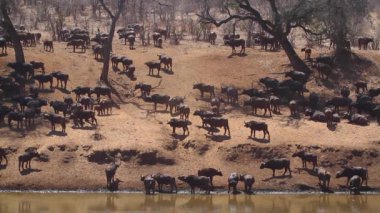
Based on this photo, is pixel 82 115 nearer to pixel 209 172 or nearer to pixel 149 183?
pixel 149 183

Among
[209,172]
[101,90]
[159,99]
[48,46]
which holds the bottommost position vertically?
[209,172]

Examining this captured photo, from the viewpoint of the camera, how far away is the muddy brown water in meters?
23.7

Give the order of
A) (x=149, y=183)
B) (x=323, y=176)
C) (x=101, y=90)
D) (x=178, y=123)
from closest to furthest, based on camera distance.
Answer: (x=149, y=183), (x=323, y=176), (x=178, y=123), (x=101, y=90)

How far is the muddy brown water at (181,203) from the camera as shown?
23.7 m

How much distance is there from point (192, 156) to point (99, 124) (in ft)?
15.8

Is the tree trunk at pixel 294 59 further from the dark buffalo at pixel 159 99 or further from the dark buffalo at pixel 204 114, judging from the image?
the dark buffalo at pixel 204 114

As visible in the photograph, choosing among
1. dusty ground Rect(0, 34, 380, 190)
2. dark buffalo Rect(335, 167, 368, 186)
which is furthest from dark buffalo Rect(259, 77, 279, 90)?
dark buffalo Rect(335, 167, 368, 186)

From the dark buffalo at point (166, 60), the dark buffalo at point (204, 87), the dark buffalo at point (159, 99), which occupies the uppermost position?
the dark buffalo at point (166, 60)

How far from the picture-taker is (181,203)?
81.8 ft

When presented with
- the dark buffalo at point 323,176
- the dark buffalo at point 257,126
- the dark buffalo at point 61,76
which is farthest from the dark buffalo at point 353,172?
the dark buffalo at point 61,76

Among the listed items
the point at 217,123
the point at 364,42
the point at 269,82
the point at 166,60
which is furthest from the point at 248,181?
the point at 364,42

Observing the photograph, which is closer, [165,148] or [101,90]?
[165,148]

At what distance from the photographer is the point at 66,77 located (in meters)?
35.8

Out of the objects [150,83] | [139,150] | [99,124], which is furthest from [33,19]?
[139,150]
